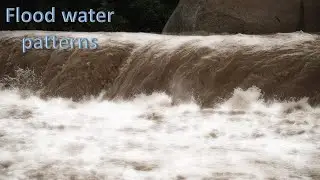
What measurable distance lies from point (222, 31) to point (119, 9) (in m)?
5.56

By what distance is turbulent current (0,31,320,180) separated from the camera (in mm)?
2770

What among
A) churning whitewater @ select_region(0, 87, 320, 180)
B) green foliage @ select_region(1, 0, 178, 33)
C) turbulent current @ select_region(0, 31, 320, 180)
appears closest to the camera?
churning whitewater @ select_region(0, 87, 320, 180)

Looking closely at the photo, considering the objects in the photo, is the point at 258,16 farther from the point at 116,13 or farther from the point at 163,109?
the point at 116,13

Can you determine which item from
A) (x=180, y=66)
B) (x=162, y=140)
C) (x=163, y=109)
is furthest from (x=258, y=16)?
(x=162, y=140)

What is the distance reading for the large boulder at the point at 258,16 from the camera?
6422mm

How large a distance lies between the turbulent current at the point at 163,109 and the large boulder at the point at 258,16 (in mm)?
1214

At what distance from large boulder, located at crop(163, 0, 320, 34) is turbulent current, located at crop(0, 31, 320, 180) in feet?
3.98

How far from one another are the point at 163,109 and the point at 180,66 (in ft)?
2.23

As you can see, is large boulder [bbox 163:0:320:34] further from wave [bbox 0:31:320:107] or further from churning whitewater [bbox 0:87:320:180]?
churning whitewater [bbox 0:87:320:180]

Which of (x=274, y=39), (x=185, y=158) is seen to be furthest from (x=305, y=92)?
(x=185, y=158)

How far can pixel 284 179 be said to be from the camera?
246 cm

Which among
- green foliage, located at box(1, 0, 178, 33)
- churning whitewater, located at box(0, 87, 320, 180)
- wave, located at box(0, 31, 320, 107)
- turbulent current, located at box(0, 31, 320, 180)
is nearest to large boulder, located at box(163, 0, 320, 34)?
wave, located at box(0, 31, 320, 107)

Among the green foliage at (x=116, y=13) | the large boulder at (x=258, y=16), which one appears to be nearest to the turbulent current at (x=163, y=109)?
the large boulder at (x=258, y=16)

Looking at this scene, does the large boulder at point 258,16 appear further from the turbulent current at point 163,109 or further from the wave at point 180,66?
the turbulent current at point 163,109
